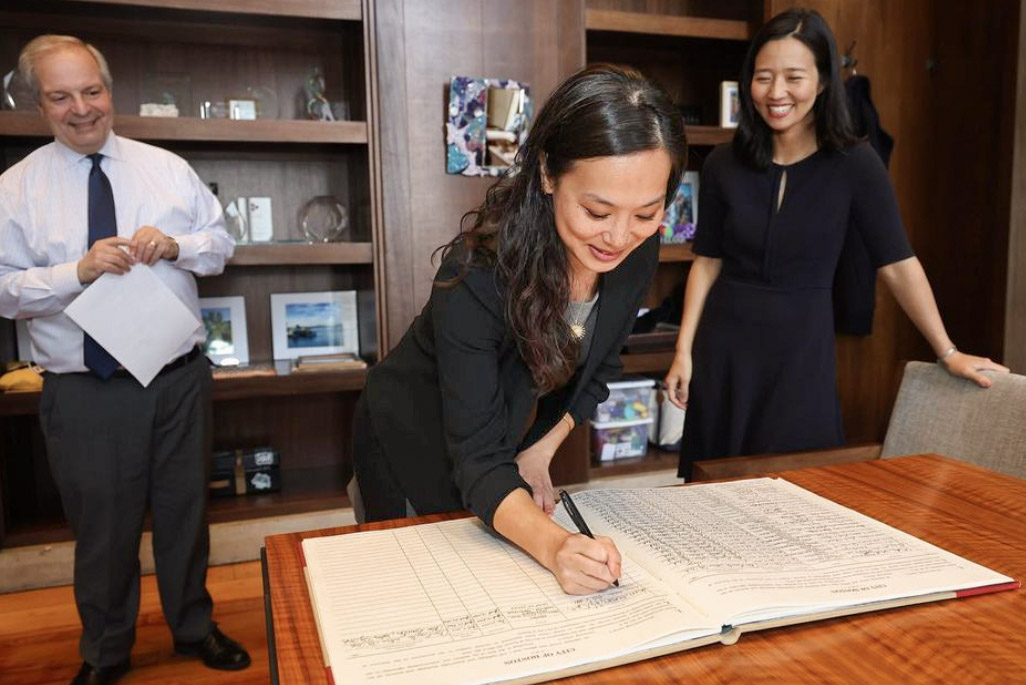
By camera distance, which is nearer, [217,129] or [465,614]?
[465,614]

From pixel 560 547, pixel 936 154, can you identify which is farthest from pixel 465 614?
pixel 936 154

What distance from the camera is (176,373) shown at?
2086 mm

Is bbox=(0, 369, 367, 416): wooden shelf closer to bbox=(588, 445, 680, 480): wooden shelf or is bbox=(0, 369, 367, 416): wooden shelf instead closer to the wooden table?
bbox=(588, 445, 680, 480): wooden shelf

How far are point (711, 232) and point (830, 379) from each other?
45 centimetres

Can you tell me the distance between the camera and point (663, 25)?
305 cm

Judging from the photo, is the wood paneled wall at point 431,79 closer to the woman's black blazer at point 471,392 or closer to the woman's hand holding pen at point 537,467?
the woman's black blazer at point 471,392

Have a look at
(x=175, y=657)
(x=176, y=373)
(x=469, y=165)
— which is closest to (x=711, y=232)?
(x=469, y=165)

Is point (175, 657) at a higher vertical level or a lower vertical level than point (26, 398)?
lower

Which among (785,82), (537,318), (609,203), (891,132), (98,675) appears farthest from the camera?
(891,132)

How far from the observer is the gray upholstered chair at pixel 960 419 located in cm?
145

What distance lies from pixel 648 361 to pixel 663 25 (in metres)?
1.29

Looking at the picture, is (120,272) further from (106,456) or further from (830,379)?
(830,379)

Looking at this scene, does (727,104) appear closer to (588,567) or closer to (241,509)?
(241,509)

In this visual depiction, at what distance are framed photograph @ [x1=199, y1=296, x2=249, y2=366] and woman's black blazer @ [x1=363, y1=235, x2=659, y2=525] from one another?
1853mm
